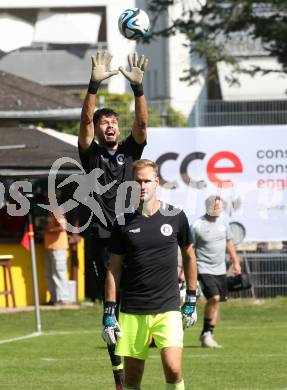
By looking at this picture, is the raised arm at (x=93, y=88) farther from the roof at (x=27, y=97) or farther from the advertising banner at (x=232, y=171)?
the roof at (x=27, y=97)

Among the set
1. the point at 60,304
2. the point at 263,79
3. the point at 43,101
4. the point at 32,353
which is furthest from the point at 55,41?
the point at 263,79

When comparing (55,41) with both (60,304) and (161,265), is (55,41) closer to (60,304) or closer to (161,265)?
(60,304)

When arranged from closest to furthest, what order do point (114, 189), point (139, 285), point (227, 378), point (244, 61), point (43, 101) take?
point (139, 285) < point (114, 189) < point (227, 378) < point (43, 101) < point (244, 61)

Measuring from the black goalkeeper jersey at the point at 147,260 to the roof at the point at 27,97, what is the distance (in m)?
13.7

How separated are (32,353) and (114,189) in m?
5.31

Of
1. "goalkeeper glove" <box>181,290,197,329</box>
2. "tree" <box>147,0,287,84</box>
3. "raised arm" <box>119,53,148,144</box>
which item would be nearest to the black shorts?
"raised arm" <box>119,53,148,144</box>

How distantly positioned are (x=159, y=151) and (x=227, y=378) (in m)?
9.10

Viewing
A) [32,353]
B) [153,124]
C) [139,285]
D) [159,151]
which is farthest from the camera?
[153,124]

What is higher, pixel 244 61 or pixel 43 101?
pixel 244 61

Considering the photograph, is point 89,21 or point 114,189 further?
point 89,21

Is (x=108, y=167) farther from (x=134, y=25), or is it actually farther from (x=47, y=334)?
(x=47, y=334)

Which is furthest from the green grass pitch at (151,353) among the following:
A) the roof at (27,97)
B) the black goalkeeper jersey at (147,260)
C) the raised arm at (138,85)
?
the roof at (27,97)

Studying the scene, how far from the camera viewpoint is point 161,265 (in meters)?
9.33

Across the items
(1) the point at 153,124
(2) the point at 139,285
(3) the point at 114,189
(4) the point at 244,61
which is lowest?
(2) the point at 139,285
